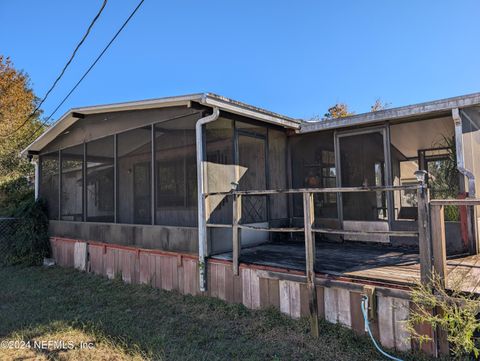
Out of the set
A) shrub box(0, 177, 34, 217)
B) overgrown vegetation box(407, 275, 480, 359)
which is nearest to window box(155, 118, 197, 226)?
overgrown vegetation box(407, 275, 480, 359)

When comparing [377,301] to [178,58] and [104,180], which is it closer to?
[104,180]

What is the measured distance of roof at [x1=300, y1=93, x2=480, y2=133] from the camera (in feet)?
14.4

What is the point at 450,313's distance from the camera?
257 cm

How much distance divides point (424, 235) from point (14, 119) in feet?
65.7

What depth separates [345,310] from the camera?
3.31m

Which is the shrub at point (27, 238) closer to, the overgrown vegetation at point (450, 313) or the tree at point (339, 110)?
the overgrown vegetation at point (450, 313)

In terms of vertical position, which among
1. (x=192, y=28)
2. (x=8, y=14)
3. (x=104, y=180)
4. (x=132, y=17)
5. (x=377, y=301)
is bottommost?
(x=377, y=301)

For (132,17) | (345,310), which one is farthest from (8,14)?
(345,310)

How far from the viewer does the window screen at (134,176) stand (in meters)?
5.66

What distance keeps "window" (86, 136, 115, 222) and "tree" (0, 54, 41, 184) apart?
961cm

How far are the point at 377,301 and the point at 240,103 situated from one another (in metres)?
3.08

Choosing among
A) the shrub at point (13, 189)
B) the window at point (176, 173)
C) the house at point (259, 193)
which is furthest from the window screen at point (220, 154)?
the shrub at point (13, 189)

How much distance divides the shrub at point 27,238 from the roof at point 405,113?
6946mm

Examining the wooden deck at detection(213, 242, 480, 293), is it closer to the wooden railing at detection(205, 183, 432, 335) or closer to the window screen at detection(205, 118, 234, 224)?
the wooden railing at detection(205, 183, 432, 335)
